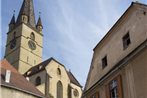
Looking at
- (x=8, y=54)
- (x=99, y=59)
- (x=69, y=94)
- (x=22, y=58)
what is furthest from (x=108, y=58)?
(x=8, y=54)

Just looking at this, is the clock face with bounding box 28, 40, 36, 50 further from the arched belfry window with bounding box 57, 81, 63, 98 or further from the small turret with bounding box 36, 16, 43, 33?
the arched belfry window with bounding box 57, 81, 63, 98

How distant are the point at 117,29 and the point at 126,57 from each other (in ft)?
9.16

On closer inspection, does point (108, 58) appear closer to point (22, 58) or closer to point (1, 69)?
point (1, 69)

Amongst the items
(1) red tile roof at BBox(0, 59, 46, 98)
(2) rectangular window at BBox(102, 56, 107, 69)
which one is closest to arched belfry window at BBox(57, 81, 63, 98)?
(1) red tile roof at BBox(0, 59, 46, 98)

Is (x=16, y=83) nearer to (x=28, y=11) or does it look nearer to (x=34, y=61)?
(x=34, y=61)

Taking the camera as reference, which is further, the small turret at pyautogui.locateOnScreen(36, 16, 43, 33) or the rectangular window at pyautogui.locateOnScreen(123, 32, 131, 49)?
the small turret at pyautogui.locateOnScreen(36, 16, 43, 33)

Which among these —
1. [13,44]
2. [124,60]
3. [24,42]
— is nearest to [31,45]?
[24,42]

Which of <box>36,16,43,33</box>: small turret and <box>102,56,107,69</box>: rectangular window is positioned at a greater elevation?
<box>36,16,43,33</box>: small turret

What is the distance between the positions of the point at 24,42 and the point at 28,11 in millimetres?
11982

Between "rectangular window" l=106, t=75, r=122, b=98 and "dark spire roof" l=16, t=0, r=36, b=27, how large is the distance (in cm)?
5286

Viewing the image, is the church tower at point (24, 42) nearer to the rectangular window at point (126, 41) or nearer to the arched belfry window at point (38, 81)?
the arched belfry window at point (38, 81)

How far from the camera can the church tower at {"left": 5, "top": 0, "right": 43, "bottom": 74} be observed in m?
61.6

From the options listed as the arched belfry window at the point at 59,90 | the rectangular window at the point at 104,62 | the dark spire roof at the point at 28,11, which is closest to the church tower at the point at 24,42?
the dark spire roof at the point at 28,11

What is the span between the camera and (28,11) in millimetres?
73125
